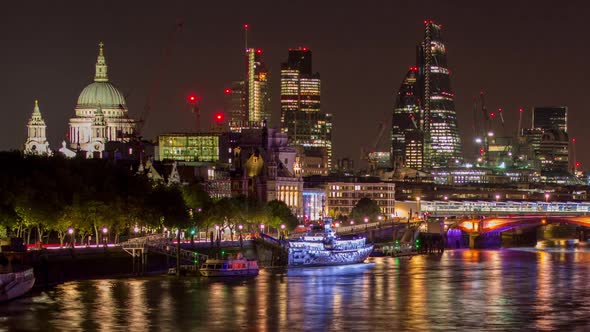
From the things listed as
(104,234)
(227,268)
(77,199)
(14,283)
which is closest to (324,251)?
(104,234)

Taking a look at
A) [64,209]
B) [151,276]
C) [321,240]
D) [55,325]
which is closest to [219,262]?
[151,276]

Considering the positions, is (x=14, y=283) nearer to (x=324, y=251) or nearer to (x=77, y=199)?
(x=77, y=199)

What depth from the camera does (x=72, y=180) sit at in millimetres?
128375

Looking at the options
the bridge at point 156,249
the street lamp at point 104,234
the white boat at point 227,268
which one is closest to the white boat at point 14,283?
the bridge at point 156,249

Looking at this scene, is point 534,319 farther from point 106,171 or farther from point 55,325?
point 106,171

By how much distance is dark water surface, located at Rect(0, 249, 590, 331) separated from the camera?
293 ft

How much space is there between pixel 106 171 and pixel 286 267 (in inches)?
764

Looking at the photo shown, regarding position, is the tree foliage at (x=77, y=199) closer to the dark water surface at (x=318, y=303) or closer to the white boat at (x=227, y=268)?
the dark water surface at (x=318, y=303)

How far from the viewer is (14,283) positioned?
3858 inches

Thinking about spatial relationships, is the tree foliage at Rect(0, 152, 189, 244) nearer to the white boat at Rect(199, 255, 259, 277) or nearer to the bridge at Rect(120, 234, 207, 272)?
the bridge at Rect(120, 234, 207, 272)

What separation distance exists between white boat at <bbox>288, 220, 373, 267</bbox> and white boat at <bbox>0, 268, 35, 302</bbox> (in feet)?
145

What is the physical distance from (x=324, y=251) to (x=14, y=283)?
51.7m

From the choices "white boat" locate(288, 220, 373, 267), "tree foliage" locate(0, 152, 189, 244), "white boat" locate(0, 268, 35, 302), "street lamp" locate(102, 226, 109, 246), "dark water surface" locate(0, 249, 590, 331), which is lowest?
"dark water surface" locate(0, 249, 590, 331)

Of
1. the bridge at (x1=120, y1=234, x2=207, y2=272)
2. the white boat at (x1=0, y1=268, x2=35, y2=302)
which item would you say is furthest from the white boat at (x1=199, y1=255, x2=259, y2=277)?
the white boat at (x1=0, y1=268, x2=35, y2=302)
